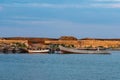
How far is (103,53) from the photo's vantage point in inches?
4542

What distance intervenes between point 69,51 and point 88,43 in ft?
220

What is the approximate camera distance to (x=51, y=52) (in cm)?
11488

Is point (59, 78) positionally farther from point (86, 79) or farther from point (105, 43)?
point (105, 43)

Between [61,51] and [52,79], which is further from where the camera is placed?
[61,51]

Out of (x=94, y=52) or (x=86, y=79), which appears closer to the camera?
(x=86, y=79)

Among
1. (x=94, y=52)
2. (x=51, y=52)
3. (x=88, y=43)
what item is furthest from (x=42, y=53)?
(x=88, y=43)

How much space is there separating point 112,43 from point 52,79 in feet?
468

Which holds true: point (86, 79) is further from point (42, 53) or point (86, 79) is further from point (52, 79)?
point (42, 53)

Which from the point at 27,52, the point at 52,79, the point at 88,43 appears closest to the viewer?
the point at 52,79

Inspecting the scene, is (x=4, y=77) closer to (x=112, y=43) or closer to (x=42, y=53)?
(x=42, y=53)

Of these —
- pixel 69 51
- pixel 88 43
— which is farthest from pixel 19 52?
pixel 88 43

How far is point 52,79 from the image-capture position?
41906mm

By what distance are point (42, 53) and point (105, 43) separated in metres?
69.5

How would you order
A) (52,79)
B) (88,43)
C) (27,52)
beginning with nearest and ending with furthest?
(52,79)
(27,52)
(88,43)
